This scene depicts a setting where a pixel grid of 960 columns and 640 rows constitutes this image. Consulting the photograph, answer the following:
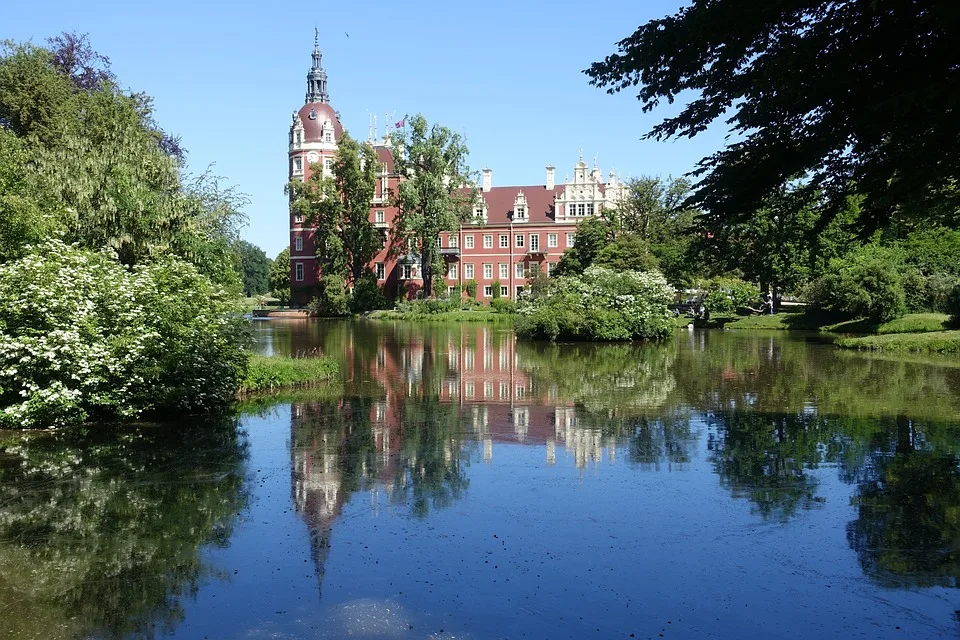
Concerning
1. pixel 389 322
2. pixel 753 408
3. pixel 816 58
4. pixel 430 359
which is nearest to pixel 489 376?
pixel 430 359

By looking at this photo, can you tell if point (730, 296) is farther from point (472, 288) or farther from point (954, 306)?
point (472, 288)

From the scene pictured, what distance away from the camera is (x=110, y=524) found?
9062 millimetres

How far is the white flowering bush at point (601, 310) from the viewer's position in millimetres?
35781

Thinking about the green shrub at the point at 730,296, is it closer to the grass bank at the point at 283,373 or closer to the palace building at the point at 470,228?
the palace building at the point at 470,228

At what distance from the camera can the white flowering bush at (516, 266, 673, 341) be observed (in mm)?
35781

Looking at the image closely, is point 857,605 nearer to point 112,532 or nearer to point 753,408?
point 112,532

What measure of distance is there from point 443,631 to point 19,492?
21.6ft

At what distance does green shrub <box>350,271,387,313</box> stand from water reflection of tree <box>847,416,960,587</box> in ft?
175

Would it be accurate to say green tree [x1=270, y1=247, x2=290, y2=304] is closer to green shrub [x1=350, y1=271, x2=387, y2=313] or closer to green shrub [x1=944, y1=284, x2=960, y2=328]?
green shrub [x1=350, y1=271, x2=387, y2=313]

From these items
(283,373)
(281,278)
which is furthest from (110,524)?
(281,278)

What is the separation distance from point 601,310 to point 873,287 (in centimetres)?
1212

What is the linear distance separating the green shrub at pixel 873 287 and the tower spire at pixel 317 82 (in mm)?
47891

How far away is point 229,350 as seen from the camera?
16.9 m

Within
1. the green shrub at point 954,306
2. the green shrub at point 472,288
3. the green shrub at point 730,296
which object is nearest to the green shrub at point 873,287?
the green shrub at point 954,306
